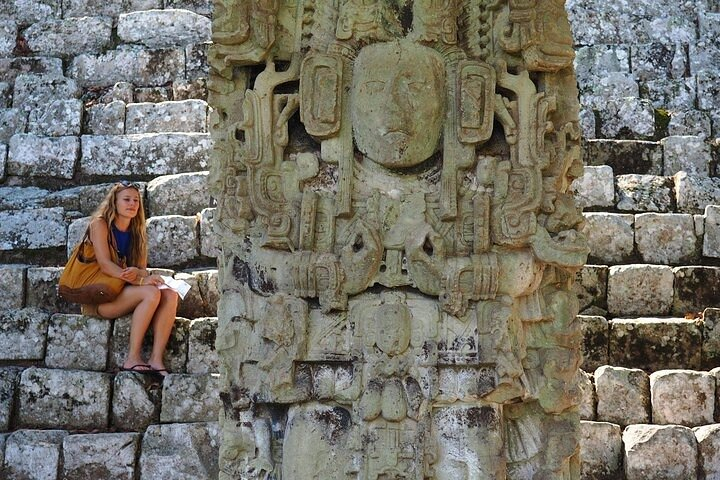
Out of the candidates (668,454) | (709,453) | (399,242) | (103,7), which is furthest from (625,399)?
(103,7)

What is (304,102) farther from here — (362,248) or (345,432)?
(345,432)

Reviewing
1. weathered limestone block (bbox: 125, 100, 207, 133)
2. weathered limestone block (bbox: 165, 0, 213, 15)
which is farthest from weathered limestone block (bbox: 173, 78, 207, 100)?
weathered limestone block (bbox: 165, 0, 213, 15)

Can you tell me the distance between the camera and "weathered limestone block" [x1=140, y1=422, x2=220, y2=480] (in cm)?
801

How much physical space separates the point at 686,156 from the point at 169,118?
406 centimetres

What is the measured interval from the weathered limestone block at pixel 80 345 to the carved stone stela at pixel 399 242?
2.23 meters

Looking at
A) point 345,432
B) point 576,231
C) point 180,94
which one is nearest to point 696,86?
point 180,94

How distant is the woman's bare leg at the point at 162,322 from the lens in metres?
8.40

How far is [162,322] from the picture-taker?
8.41 metres

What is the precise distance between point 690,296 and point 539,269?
2773 millimetres

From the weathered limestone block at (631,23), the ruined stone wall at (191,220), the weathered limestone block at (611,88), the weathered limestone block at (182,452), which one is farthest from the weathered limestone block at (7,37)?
the weathered limestone block at (182,452)

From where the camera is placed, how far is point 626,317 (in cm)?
880

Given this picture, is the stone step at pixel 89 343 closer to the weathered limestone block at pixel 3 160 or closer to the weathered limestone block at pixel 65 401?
the weathered limestone block at pixel 65 401

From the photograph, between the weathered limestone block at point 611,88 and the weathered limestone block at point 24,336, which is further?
the weathered limestone block at point 611,88

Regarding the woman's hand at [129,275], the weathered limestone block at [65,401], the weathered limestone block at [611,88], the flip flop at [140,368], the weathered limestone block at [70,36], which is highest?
the weathered limestone block at [70,36]
